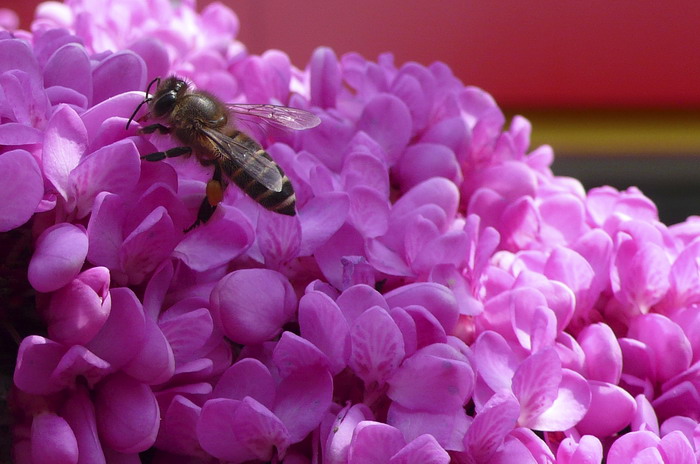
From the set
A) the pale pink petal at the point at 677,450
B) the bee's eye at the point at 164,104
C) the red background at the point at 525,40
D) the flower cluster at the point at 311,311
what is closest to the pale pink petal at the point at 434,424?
the flower cluster at the point at 311,311

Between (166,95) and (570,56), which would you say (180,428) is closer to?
(166,95)

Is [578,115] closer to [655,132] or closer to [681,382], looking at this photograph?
[655,132]

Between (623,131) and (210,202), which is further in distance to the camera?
(623,131)

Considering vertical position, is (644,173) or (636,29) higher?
(636,29)

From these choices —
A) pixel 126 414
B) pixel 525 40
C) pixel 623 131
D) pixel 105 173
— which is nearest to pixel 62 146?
pixel 105 173

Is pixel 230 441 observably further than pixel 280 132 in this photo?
No

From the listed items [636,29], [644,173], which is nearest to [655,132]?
[644,173]

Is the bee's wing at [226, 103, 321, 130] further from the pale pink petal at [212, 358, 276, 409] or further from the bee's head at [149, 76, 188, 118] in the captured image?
the pale pink petal at [212, 358, 276, 409]
